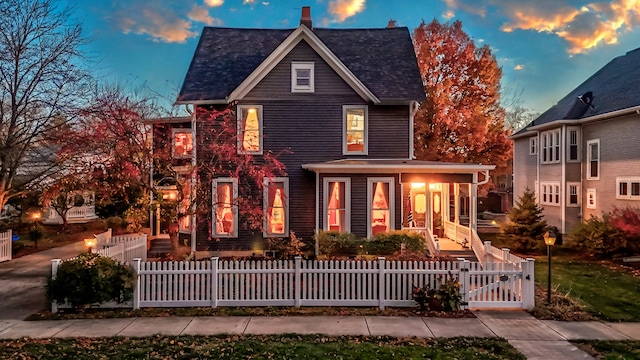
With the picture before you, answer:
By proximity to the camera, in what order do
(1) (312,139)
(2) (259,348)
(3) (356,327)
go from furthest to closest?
(1) (312,139) < (3) (356,327) < (2) (259,348)

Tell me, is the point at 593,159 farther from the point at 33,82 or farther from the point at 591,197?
the point at 33,82

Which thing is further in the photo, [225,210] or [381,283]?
[225,210]

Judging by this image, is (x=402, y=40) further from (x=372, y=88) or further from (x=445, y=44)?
(x=445, y=44)

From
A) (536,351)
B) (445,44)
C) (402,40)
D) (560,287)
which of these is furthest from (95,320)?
(445,44)

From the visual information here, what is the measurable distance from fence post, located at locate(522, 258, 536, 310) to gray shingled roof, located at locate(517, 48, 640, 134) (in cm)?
1320

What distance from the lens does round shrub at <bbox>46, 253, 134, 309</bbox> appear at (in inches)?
344

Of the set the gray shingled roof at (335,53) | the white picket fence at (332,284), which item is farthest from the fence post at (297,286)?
the gray shingled roof at (335,53)

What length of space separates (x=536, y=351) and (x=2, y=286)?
1377 cm

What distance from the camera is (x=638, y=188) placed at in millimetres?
17188

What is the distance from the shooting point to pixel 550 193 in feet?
74.4

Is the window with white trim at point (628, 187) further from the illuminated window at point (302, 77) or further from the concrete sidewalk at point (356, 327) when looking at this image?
the illuminated window at point (302, 77)

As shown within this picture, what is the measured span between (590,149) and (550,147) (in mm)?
2424

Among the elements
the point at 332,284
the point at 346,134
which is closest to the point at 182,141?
the point at 346,134

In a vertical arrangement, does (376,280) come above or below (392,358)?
above
